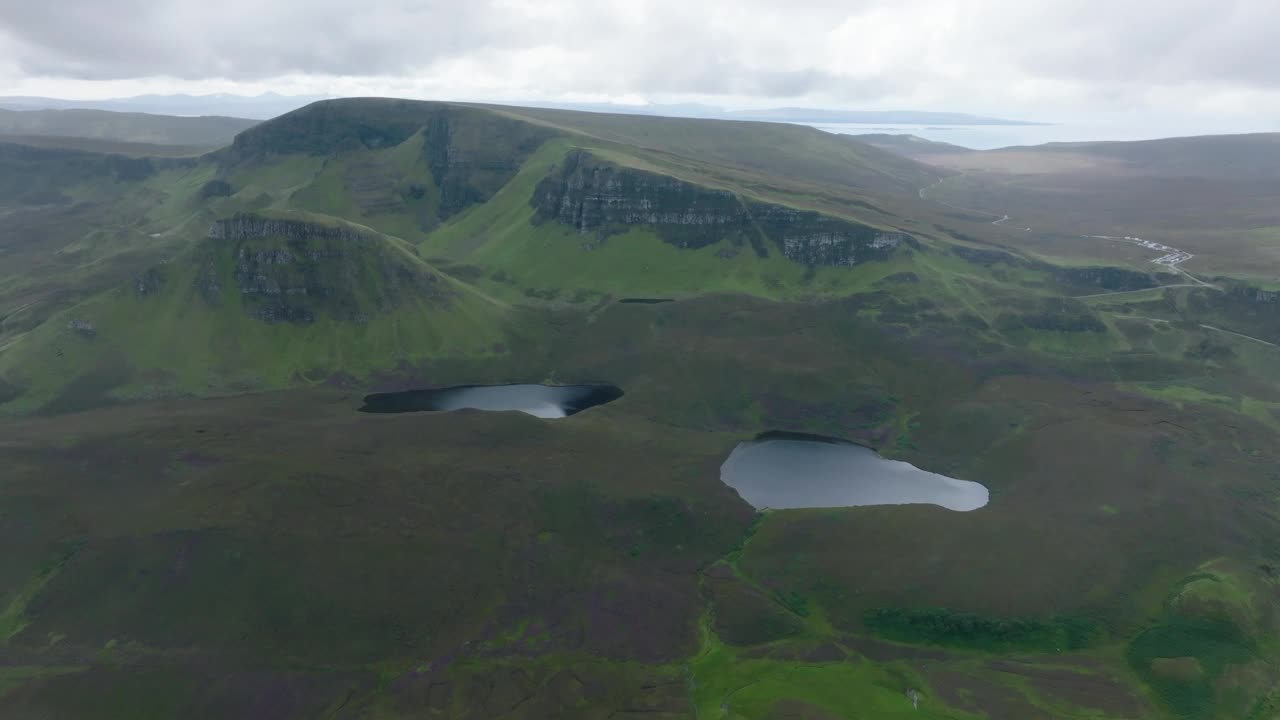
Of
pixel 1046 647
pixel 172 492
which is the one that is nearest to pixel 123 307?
pixel 172 492

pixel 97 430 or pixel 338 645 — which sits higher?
pixel 97 430

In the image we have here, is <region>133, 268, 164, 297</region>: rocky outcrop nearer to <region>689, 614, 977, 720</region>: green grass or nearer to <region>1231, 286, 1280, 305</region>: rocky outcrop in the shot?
<region>689, 614, 977, 720</region>: green grass

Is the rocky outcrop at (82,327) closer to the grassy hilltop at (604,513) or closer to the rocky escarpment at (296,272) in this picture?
the grassy hilltop at (604,513)

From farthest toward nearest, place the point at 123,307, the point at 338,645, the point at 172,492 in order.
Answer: the point at 123,307
the point at 172,492
the point at 338,645

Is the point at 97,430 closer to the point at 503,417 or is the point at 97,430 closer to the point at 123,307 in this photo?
the point at 123,307

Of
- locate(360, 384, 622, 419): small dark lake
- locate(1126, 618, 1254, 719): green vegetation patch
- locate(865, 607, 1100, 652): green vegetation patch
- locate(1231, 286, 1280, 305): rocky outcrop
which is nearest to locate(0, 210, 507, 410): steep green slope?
locate(360, 384, 622, 419): small dark lake

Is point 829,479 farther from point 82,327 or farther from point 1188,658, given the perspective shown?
point 82,327
